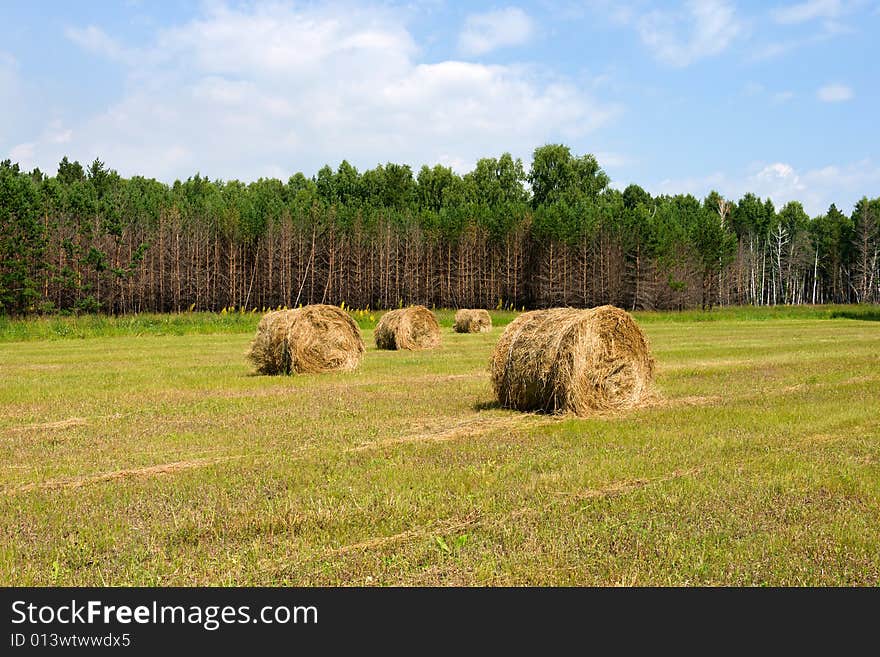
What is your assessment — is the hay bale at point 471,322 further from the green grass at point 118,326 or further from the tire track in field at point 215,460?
the tire track in field at point 215,460

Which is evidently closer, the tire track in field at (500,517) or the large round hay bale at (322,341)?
the tire track in field at (500,517)

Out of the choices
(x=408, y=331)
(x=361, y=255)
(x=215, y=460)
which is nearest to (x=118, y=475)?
(x=215, y=460)

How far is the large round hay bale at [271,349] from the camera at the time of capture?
18.3m

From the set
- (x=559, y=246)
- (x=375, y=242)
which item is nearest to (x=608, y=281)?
(x=559, y=246)

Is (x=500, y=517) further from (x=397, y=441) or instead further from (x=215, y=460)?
(x=215, y=460)

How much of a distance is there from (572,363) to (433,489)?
511 centimetres

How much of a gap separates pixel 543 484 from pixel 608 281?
232 feet

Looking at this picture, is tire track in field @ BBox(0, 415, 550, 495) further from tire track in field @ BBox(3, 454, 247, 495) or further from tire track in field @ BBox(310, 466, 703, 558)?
tire track in field @ BBox(310, 466, 703, 558)

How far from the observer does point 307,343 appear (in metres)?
18.8

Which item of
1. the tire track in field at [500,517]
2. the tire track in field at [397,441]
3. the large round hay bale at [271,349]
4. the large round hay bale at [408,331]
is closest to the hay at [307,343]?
the large round hay bale at [271,349]

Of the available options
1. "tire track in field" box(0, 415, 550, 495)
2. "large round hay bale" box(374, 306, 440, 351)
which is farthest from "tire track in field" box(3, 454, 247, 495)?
"large round hay bale" box(374, 306, 440, 351)

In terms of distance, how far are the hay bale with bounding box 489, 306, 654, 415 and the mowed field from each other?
0.52 meters

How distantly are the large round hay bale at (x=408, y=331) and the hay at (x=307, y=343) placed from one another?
7080 mm

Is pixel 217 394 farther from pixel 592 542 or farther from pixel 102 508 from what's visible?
pixel 592 542
